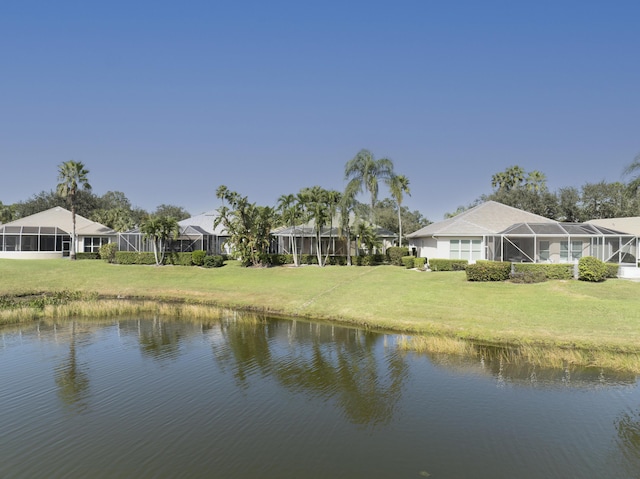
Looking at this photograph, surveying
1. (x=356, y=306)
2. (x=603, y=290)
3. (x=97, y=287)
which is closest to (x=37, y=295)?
(x=97, y=287)

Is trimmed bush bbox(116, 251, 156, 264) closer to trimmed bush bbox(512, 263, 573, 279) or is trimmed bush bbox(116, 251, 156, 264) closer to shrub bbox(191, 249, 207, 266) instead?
shrub bbox(191, 249, 207, 266)

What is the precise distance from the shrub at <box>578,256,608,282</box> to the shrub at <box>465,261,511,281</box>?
15.1 ft

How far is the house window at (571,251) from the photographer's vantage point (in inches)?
1330

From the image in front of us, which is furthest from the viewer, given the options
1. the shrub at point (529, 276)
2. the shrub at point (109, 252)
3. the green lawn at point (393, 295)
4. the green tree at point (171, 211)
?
the green tree at point (171, 211)

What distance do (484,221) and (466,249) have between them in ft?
15.3

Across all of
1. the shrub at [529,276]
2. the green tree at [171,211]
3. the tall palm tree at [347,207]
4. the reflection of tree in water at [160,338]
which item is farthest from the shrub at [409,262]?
the green tree at [171,211]

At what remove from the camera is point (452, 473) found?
8625 mm

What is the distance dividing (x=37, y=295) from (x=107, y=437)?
2633 cm

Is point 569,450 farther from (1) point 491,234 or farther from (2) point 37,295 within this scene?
(2) point 37,295

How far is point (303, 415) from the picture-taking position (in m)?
11.3

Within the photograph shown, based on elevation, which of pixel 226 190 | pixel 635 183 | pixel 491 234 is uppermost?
pixel 226 190

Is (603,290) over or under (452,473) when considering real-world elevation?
over

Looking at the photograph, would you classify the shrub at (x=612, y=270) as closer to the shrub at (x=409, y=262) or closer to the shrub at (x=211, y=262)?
the shrub at (x=409, y=262)

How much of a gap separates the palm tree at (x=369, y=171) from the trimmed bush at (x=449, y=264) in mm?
10163
